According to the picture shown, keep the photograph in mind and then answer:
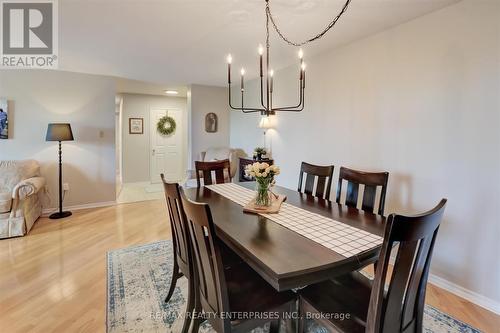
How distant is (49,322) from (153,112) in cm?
569

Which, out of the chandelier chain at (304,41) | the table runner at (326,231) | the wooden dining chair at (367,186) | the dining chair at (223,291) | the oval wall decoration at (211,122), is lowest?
the dining chair at (223,291)

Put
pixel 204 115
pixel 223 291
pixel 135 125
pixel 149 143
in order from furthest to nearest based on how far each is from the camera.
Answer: pixel 149 143 < pixel 135 125 < pixel 204 115 < pixel 223 291

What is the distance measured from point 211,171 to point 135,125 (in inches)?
179

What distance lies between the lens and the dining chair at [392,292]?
3.11ft

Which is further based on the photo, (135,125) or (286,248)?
(135,125)

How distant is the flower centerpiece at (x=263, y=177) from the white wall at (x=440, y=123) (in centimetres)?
150

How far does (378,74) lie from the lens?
9.01ft

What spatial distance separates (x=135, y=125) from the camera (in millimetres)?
6656

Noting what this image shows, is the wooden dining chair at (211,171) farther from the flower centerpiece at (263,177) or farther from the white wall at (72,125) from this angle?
the white wall at (72,125)

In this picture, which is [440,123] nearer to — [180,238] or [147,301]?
[180,238]

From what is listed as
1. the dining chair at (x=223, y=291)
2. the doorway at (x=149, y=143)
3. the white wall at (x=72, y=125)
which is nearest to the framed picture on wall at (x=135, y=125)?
the doorway at (x=149, y=143)

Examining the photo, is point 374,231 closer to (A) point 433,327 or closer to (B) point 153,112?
(A) point 433,327

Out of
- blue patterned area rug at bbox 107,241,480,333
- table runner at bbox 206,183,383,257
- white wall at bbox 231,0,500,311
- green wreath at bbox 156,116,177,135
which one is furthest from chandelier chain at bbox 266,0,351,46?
green wreath at bbox 156,116,177,135

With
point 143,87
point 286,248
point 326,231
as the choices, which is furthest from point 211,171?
point 143,87
